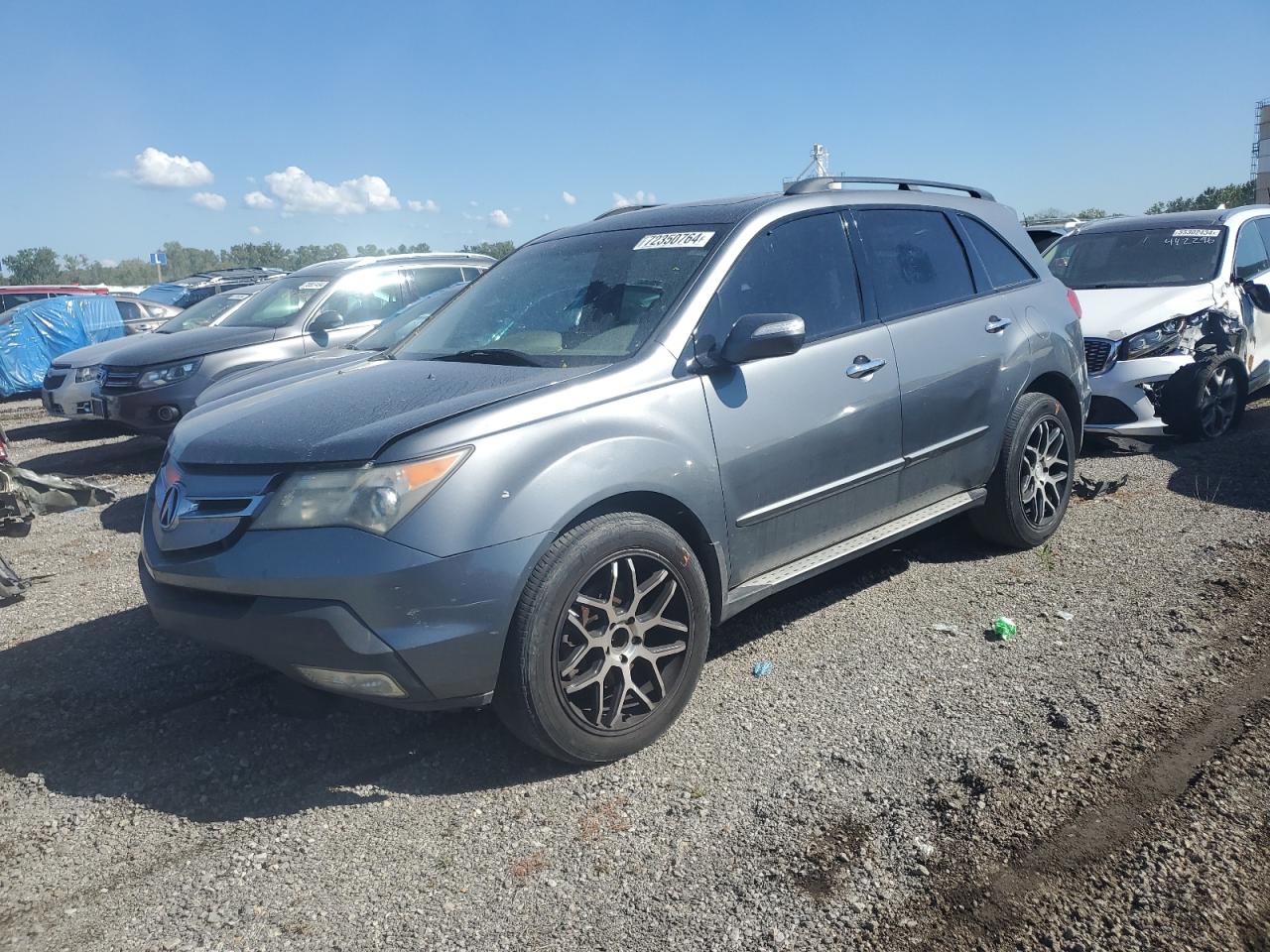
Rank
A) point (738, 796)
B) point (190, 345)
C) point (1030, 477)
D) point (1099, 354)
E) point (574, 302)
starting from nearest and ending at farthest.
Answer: point (738, 796) → point (574, 302) → point (1030, 477) → point (1099, 354) → point (190, 345)

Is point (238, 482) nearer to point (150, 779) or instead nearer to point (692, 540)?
point (150, 779)

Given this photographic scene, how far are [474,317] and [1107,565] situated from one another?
3424mm

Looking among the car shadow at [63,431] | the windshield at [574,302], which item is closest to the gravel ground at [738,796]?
the windshield at [574,302]

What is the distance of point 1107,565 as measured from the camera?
496cm

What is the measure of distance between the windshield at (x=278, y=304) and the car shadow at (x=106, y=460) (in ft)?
4.81

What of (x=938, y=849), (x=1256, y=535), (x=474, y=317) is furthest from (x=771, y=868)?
(x=1256, y=535)

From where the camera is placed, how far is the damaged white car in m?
7.12

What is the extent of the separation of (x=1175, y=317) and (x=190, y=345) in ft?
27.6

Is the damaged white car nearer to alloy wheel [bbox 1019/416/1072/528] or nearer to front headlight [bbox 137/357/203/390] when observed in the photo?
alloy wheel [bbox 1019/416/1072/528]

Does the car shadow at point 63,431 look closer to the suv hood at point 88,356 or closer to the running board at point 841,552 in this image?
the suv hood at point 88,356

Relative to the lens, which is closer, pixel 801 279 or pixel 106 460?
pixel 801 279

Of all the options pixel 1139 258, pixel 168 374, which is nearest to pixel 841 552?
pixel 1139 258

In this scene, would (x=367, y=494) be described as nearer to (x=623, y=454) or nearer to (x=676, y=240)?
(x=623, y=454)

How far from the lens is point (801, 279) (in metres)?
4.04
